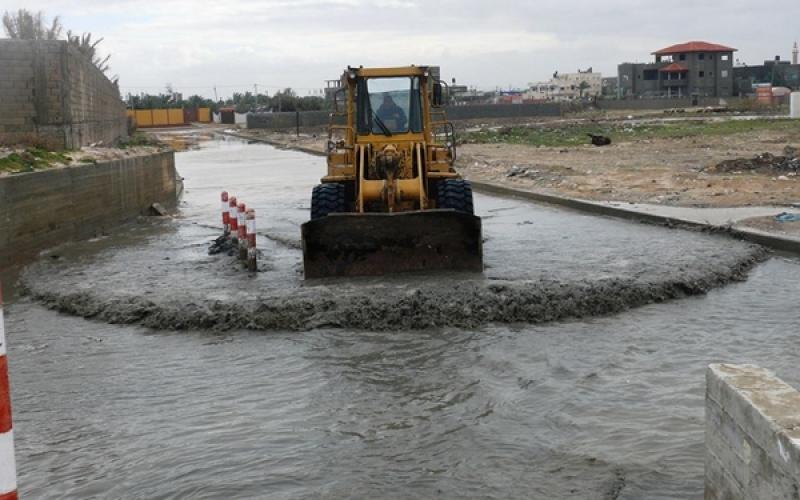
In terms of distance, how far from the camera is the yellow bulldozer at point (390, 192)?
1218 centimetres

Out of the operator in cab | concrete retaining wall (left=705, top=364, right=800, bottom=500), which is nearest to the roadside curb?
the operator in cab

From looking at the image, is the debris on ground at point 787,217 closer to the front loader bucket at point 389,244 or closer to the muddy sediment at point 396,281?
the muddy sediment at point 396,281

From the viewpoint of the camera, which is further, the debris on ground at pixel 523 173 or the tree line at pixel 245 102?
the tree line at pixel 245 102

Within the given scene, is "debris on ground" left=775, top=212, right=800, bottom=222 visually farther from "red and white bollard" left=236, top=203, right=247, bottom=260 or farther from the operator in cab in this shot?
"red and white bollard" left=236, top=203, right=247, bottom=260

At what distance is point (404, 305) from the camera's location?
1023cm

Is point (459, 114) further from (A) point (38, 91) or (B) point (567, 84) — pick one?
(B) point (567, 84)

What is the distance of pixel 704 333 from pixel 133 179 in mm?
16005

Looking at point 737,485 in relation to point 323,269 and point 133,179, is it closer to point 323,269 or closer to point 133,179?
point 323,269

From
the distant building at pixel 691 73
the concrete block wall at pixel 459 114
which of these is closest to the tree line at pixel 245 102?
the concrete block wall at pixel 459 114

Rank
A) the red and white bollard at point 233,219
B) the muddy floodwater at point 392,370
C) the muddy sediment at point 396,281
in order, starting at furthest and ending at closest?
1. the red and white bollard at point 233,219
2. the muddy sediment at point 396,281
3. the muddy floodwater at point 392,370

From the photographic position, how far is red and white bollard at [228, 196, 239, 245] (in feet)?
47.4

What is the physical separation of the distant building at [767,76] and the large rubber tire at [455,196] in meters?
107

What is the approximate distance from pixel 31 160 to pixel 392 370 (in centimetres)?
1121

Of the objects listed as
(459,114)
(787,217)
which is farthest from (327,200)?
(459,114)
